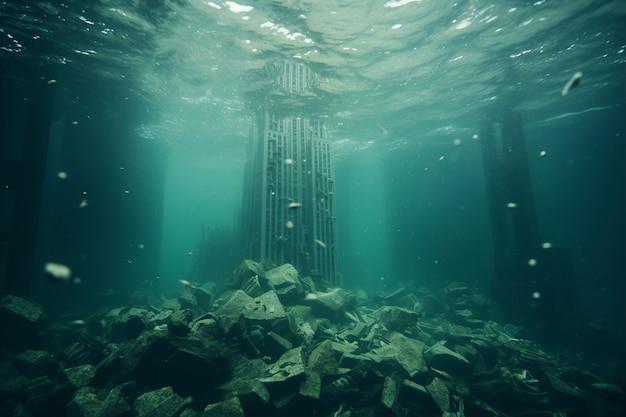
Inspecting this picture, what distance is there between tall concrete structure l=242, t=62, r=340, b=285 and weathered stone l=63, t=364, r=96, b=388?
27.3 ft

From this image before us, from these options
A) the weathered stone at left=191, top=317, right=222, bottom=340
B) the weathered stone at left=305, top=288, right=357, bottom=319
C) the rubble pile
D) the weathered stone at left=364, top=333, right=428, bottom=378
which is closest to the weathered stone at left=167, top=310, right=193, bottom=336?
the rubble pile

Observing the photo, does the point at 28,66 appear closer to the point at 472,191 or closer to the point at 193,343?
the point at 193,343

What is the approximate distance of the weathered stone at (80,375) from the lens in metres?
5.70

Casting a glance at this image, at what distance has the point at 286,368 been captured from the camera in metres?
5.83

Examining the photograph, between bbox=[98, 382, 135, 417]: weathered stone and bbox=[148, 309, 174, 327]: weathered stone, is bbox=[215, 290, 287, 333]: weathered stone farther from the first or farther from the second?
bbox=[98, 382, 135, 417]: weathered stone

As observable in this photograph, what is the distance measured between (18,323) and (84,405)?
6.22m

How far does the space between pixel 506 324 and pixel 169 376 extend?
15870mm

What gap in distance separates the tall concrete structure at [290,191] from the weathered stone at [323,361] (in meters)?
6.90

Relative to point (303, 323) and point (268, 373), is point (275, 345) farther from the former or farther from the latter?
point (303, 323)

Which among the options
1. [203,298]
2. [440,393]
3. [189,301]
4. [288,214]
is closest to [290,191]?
[288,214]

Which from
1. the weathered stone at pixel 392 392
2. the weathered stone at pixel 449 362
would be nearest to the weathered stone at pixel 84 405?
the weathered stone at pixel 392 392

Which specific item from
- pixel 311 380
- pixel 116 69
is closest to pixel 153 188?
pixel 116 69

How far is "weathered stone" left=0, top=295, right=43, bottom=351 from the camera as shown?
27.3 feet

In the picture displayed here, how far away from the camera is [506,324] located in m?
14.2
